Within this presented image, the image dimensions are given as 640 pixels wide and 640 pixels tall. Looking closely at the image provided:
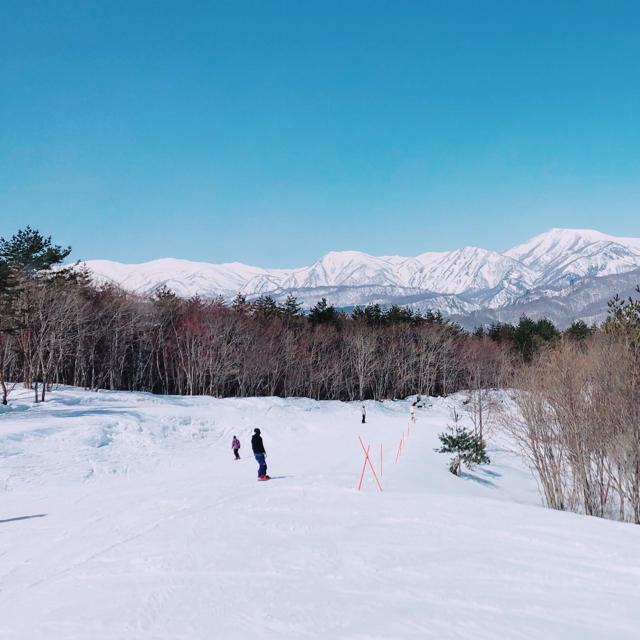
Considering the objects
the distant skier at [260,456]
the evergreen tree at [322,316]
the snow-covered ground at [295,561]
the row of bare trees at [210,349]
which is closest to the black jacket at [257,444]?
the distant skier at [260,456]

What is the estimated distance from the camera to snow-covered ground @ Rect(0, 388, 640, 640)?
491 cm

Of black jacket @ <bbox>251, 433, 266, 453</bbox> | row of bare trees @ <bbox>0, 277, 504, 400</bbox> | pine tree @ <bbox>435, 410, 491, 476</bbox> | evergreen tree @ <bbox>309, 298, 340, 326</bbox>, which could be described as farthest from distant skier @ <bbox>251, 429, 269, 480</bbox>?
evergreen tree @ <bbox>309, 298, 340, 326</bbox>

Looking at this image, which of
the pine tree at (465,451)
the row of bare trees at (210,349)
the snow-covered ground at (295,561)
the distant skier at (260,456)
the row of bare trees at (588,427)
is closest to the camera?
the snow-covered ground at (295,561)

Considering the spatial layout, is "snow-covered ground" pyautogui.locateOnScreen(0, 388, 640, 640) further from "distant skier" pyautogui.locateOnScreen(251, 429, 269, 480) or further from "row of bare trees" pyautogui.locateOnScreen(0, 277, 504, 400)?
"row of bare trees" pyautogui.locateOnScreen(0, 277, 504, 400)

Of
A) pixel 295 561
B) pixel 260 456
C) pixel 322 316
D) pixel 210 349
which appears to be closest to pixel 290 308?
pixel 322 316

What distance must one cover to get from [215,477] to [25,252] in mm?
28762

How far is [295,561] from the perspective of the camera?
6.67m

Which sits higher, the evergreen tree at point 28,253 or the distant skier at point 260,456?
the evergreen tree at point 28,253

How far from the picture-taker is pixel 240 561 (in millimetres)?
6688

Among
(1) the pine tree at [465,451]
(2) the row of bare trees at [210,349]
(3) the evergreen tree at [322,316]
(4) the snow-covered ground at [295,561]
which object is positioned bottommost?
(1) the pine tree at [465,451]

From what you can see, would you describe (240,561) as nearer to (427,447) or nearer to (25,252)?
(427,447)

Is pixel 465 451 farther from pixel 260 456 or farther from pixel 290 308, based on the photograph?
pixel 290 308

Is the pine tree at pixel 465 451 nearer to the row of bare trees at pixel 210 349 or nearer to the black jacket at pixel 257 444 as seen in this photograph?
→ the black jacket at pixel 257 444

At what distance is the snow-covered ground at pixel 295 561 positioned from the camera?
491 cm
